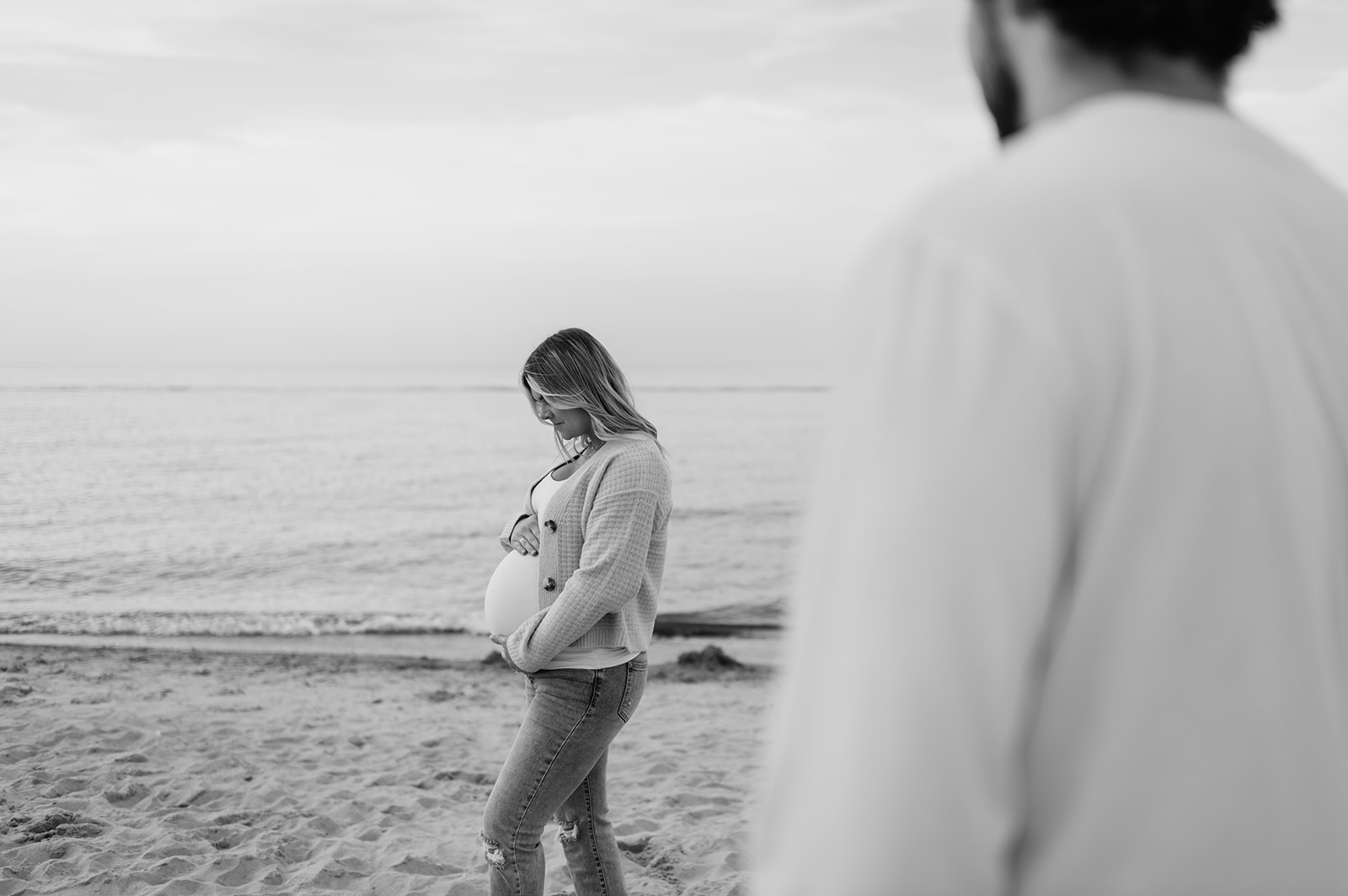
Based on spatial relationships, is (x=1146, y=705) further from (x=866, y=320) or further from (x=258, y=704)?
(x=258, y=704)

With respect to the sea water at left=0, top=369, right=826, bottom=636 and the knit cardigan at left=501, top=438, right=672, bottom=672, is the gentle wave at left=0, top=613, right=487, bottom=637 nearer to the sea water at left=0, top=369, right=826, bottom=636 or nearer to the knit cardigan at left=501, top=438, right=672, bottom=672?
the sea water at left=0, top=369, right=826, bottom=636

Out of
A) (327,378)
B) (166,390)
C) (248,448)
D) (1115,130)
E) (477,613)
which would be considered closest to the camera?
Answer: (1115,130)

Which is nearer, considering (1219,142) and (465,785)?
(1219,142)

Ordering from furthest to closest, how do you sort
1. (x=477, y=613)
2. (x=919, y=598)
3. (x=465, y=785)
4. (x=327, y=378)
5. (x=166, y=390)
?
(x=327, y=378) < (x=166, y=390) < (x=477, y=613) < (x=465, y=785) < (x=919, y=598)

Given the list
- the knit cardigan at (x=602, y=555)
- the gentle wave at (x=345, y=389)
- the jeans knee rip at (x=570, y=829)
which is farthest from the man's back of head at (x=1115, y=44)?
the gentle wave at (x=345, y=389)

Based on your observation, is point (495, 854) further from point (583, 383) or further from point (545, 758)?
point (583, 383)

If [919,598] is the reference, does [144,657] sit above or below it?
below

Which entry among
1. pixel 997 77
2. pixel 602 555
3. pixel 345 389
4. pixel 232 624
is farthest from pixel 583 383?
pixel 345 389

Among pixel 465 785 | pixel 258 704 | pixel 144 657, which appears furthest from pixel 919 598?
pixel 144 657

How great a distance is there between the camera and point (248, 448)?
3117 centimetres

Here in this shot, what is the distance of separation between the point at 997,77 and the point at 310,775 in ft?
22.5

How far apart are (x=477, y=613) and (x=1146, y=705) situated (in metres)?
13.1

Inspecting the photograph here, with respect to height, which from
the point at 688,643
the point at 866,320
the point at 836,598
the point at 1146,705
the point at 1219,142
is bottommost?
the point at 688,643

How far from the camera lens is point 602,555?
12.2 feet
